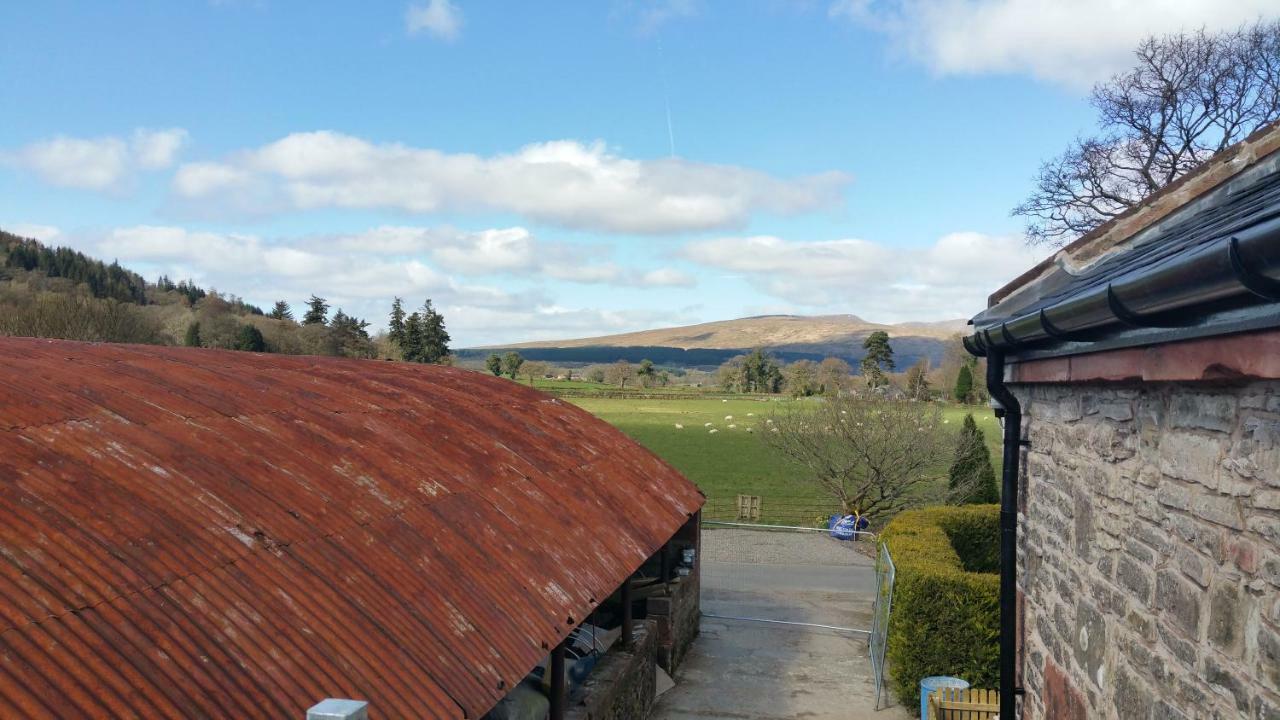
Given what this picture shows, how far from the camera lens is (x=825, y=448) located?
26141 millimetres

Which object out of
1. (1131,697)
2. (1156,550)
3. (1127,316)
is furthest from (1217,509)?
(1131,697)

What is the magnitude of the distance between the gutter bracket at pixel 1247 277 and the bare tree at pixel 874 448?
23.6 meters

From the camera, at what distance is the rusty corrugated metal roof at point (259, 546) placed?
363 centimetres

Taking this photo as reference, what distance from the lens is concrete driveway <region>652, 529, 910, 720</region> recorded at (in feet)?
37.5

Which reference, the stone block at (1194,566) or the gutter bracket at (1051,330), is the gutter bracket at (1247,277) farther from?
the gutter bracket at (1051,330)

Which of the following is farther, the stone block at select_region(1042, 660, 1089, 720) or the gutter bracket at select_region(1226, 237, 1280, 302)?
the stone block at select_region(1042, 660, 1089, 720)

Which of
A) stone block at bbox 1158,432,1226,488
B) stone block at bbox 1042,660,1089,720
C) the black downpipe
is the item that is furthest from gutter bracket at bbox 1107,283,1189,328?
the black downpipe

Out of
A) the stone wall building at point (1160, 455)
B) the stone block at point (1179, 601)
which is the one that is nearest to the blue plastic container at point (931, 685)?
the stone wall building at point (1160, 455)

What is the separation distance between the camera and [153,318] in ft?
174

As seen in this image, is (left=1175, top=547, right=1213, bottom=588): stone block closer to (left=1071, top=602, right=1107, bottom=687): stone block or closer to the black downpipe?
(left=1071, top=602, right=1107, bottom=687): stone block

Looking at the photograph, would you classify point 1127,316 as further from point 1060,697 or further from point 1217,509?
point 1060,697

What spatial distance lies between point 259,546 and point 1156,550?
4.57m

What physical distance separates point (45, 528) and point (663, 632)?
9.02m

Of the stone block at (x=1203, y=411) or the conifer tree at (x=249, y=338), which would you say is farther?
the conifer tree at (x=249, y=338)
